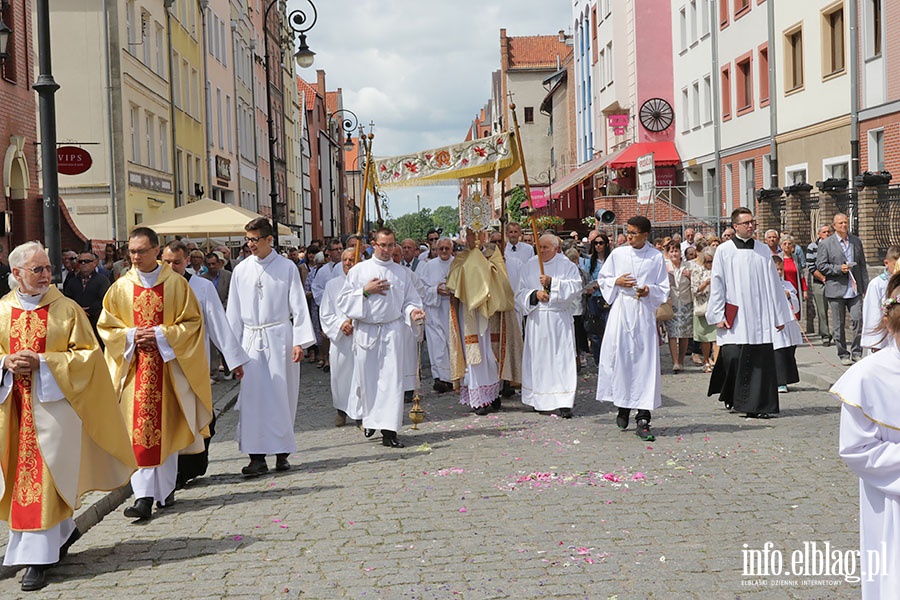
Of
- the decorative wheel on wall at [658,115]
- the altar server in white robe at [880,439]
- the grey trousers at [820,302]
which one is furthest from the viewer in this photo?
the decorative wheel on wall at [658,115]

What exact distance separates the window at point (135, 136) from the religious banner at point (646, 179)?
46.2 feet

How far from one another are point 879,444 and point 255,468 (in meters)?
6.35

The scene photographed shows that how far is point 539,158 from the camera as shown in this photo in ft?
283

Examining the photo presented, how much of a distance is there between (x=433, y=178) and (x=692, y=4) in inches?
1077

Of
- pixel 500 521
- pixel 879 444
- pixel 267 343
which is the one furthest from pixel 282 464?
pixel 879 444

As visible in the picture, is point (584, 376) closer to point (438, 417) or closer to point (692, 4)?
point (438, 417)

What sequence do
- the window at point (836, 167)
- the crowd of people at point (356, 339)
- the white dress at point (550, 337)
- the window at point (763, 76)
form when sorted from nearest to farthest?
the crowd of people at point (356, 339), the white dress at point (550, 337), the window at point (836, 167), the window at point (763, 76)

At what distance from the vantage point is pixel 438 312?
1574 centimetres

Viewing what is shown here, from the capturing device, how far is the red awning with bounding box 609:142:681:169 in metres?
41.5

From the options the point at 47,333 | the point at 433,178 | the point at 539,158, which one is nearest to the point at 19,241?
the point at 433,178

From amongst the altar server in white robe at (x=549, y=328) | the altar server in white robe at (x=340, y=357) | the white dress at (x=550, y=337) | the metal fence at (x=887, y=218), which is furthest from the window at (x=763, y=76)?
the altar server in white robe at (x=340, y=357)

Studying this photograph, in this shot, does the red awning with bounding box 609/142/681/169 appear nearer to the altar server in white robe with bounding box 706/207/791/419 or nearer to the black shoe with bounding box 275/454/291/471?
the altar server in white robe with bounding box 706/207/791/419

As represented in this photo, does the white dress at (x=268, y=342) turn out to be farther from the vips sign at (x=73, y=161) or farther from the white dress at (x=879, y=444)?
the vips sign at (x=73, y=161)

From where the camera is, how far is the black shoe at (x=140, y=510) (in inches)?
311
